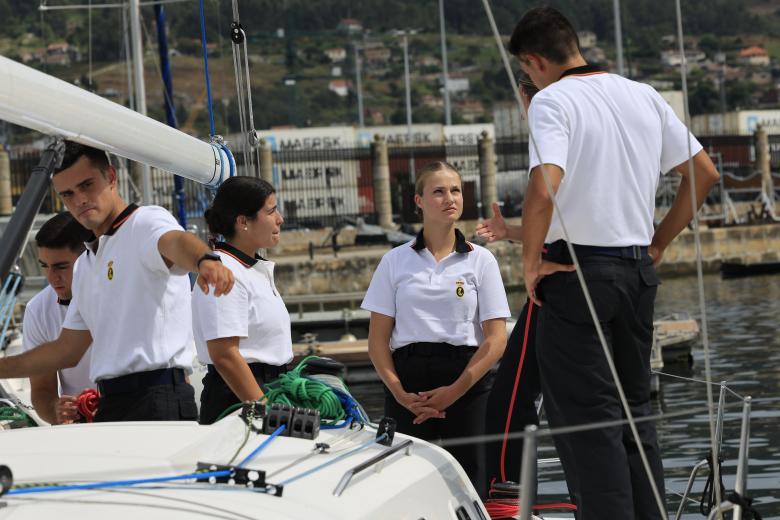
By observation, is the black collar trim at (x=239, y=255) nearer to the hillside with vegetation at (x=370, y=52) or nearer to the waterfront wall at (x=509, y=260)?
the waterfront wall at (x=509, y=260)

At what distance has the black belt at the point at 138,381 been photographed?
12.6 ft

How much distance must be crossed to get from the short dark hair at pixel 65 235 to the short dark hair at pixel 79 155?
90 cm

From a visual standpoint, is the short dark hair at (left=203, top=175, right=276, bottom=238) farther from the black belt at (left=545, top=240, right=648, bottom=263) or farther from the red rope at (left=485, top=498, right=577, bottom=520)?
the red rope at (left=485, top=498, right=577, bottom=520)

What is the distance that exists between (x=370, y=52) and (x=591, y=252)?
488ft

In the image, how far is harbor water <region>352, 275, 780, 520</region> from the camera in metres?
7.41

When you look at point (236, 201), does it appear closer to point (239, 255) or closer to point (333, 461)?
point (239, 255)

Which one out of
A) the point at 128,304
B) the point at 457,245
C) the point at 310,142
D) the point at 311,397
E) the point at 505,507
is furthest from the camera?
the point at 310,142

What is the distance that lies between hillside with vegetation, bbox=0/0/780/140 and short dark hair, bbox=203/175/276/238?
96947 millimetres

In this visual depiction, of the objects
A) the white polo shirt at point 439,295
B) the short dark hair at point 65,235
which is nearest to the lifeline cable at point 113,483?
the white polo shirt at point 439,295

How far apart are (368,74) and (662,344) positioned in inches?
5050

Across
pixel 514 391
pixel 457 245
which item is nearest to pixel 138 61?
pixel 457 245

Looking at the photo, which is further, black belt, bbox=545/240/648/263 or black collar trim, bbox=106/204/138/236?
black collar trim, bbox=106/204/138/236

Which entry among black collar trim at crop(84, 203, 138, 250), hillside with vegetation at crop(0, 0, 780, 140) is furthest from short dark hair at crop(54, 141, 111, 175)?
hillside with vegetation at crop(0, 0, 780, 140)

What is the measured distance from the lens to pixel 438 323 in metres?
4.68
